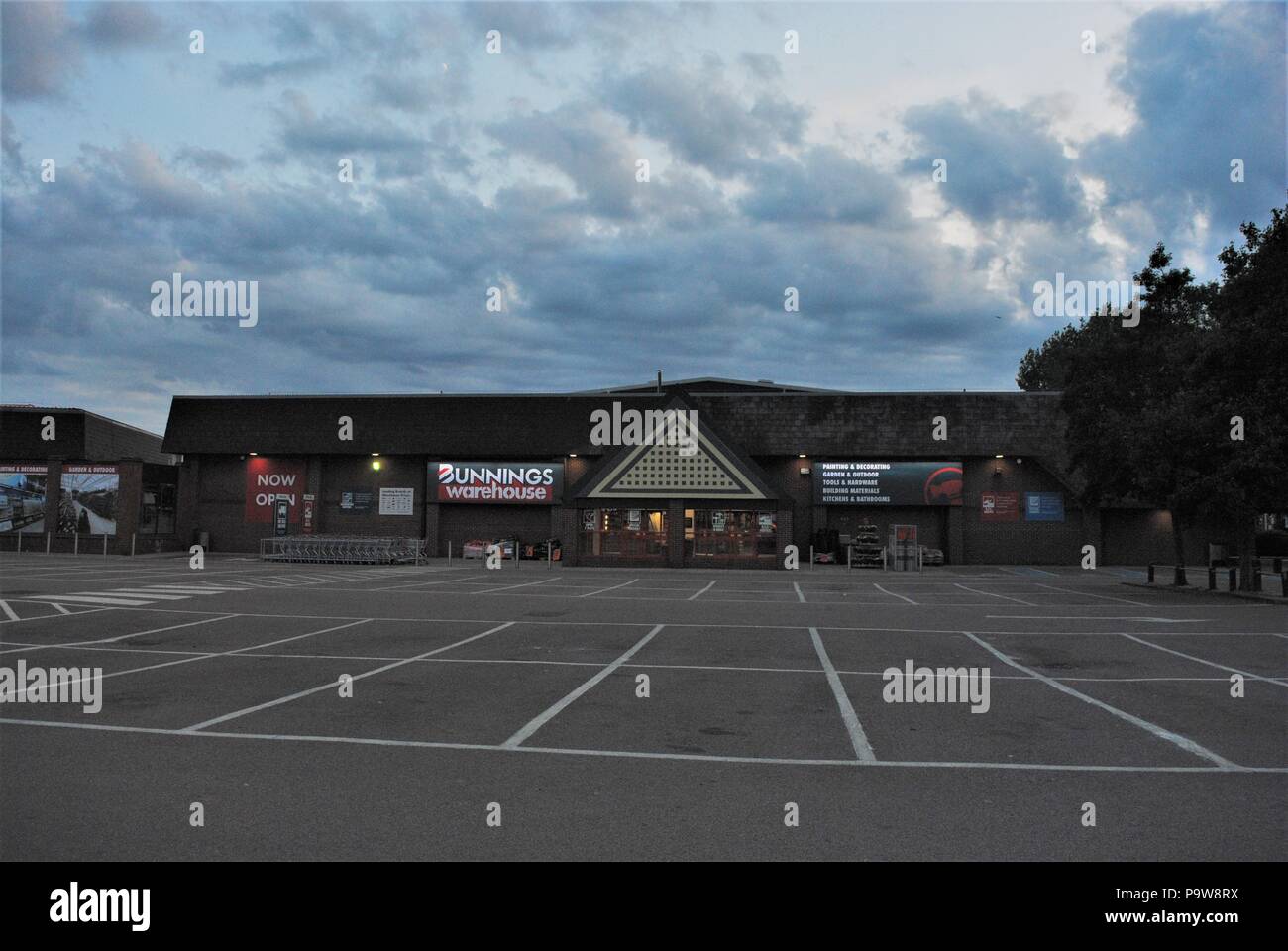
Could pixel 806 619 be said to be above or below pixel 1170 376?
below

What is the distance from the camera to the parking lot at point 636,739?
570 cm

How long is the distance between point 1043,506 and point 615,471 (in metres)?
20.9

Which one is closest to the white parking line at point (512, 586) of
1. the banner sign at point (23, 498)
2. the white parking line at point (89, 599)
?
the white parking line at point (89, 599)

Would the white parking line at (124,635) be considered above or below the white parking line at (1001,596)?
above

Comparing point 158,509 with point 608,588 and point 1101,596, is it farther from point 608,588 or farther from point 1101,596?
point 1101,596

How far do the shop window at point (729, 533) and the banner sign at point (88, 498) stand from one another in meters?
27.9

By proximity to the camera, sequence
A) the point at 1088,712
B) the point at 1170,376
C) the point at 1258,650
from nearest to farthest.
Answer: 1. the point at 1088,712
2. the point at 1258,650
3. the point at 1170,376

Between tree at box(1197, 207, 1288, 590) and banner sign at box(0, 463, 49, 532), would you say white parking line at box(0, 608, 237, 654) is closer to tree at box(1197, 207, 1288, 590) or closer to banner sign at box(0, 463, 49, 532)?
tree at box(1197, 207, 1288, 590)

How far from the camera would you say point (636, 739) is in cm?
838

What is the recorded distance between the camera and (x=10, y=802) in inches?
246

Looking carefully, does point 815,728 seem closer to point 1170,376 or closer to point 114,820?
point 114,820

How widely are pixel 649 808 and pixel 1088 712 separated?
6035mm

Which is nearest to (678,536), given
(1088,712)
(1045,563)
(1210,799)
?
(1045,563)

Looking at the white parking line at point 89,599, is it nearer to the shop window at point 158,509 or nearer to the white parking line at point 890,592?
the white parking line at point 890,592
